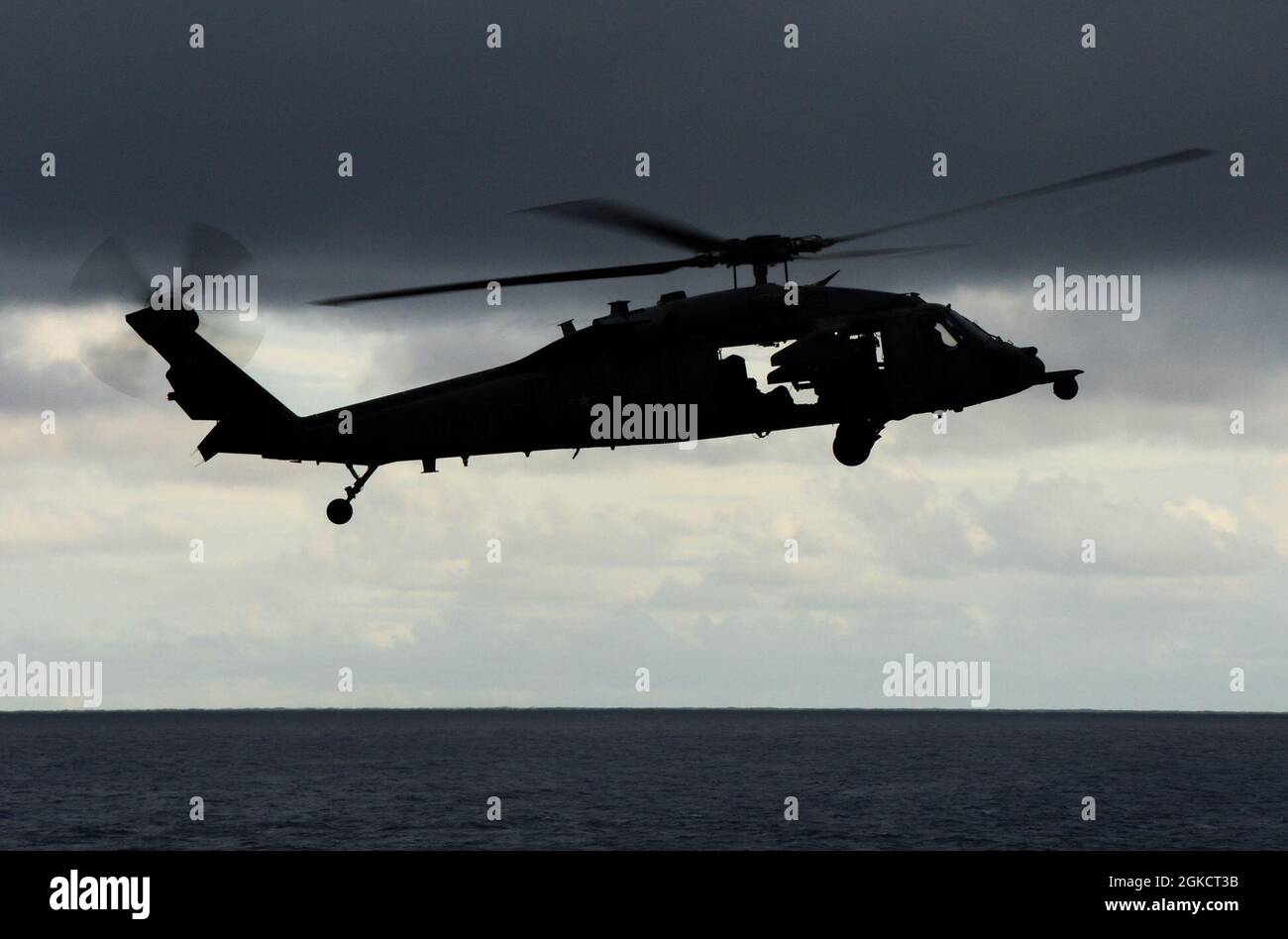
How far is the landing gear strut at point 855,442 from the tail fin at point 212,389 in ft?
41.5

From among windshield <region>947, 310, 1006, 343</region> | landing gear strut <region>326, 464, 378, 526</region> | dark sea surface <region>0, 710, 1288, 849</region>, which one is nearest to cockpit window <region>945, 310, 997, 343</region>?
windshield <region>947, 310, 1006, 343</region>

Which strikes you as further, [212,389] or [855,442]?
[212,389]

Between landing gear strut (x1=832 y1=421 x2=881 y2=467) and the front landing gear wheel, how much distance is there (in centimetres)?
1069

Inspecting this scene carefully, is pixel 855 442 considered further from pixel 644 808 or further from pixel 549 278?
pixel 644 808

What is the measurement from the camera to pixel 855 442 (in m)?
29.6

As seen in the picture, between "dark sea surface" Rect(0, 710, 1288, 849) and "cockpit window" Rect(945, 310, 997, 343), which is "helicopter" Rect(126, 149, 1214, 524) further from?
"dark sea surface" Rect(0, 710, 1288, 849)

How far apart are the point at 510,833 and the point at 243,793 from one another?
52.8m

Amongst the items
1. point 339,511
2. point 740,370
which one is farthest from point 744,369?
point 339,511

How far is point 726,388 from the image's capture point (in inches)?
1158

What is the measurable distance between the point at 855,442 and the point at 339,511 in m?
11.3

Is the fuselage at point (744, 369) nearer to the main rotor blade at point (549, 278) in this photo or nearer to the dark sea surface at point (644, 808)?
the main rotor blade at point (549, 278)
